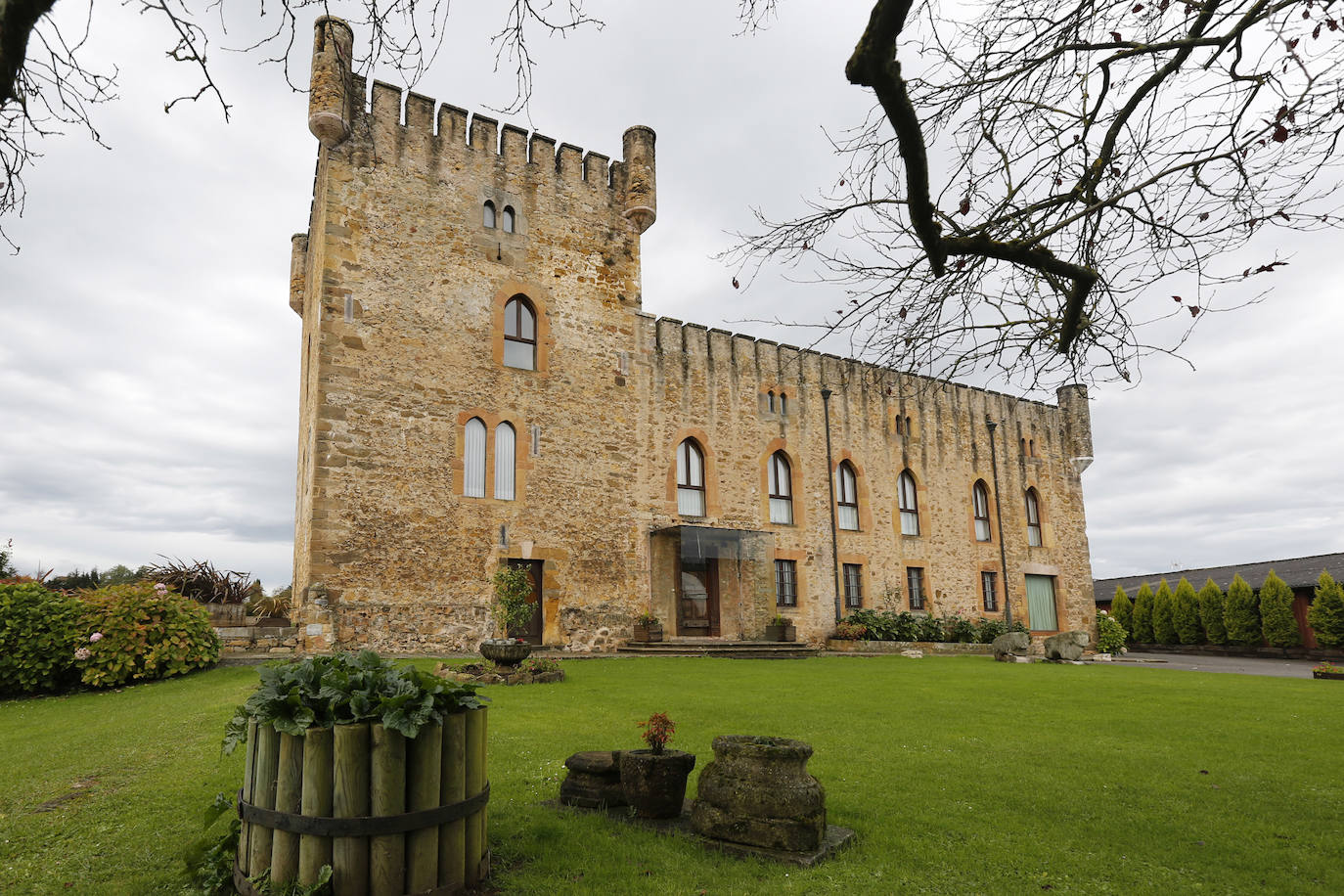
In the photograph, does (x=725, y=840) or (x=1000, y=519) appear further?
(x=1000, y=519)

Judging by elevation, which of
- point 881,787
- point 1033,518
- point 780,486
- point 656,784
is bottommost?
point 881,787

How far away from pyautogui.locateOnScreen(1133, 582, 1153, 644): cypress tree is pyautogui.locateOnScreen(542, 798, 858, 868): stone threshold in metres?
31.5

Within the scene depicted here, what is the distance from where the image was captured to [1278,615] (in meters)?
25.8

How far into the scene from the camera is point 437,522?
1548 cm

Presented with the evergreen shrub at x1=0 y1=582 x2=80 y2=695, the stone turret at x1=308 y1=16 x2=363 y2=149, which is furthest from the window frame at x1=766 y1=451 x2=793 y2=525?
the evergreen shrub at x1=0 y1=582 x2=80 y2=695

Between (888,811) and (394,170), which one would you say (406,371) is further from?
(888,811)

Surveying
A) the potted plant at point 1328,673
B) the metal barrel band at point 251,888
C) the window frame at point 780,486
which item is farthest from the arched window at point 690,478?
the metal barrel band at point 251,888

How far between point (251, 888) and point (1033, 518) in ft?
88.8

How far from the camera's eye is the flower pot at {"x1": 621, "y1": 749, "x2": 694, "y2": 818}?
4770 millimetres

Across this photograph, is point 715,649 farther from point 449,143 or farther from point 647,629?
point 449,143

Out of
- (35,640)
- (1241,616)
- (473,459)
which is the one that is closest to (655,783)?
(35,640)

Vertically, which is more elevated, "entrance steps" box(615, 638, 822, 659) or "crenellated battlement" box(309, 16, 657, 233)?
"crenellated battlement" box(309, 16, 657, 233)

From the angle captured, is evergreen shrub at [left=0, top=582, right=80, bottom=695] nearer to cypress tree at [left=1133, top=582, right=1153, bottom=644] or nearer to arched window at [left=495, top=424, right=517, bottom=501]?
arched window at [left=495, top=424, right=517, bottom=501]

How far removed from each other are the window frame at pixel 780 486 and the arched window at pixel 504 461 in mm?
7116
